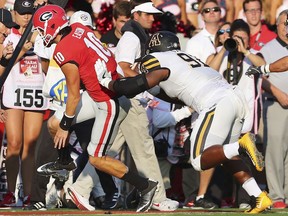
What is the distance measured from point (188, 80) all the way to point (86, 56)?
1.16m

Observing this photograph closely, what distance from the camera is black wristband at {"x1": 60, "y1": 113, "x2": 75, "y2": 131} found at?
11383 mm

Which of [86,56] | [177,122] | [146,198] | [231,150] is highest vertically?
[86,56]

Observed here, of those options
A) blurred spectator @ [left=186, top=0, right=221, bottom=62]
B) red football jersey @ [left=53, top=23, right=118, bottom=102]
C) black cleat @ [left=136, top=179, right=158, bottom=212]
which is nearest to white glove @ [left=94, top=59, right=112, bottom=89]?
red football jersey @ [left=53, top=23, right=118, bottom=102]

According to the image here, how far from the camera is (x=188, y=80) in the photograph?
11148 mm

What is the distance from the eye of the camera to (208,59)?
13609mm

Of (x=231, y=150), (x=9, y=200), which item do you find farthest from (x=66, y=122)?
(x=9, y=200)

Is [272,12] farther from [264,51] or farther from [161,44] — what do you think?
[161,44]

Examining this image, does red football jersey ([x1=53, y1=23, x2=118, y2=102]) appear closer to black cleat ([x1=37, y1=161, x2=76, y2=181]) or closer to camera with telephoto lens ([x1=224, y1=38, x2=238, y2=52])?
black cleat ([x1=37, y1=161, x2=76, y2=181])

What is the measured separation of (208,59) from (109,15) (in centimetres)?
166

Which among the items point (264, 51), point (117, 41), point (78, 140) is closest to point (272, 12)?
point (264, 51)

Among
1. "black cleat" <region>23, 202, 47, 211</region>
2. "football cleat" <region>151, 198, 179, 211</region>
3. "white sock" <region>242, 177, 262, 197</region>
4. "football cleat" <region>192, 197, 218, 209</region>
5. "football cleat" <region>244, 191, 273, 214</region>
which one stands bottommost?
"football cleat" <region>192, 197, 218, 209</region>

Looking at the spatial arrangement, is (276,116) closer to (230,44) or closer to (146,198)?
(230,44)

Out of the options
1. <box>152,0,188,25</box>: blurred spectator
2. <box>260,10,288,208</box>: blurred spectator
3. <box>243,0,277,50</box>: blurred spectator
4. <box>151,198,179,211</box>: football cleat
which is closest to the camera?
<box>151,198,179,211</box>: football cleat

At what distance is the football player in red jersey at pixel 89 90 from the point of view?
11.3 meters
